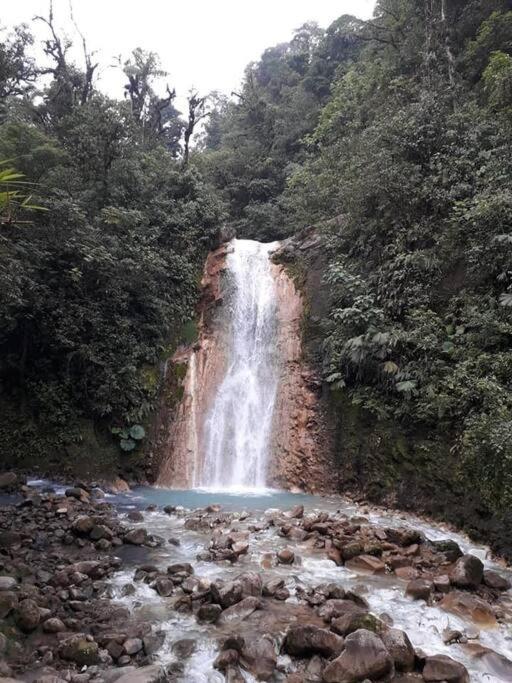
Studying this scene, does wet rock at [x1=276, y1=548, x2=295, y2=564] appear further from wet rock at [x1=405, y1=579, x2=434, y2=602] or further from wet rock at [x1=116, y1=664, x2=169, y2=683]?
wet rock at [x1=116, y1=664, x2=169, y2=683]

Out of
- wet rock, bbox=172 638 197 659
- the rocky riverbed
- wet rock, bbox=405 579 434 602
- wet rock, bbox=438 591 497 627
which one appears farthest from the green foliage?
wet rock, bbox=438 591 497 627

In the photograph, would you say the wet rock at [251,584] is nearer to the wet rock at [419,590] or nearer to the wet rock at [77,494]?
the wet rock at [419,590]

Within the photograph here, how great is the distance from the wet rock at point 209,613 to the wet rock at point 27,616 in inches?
61.7

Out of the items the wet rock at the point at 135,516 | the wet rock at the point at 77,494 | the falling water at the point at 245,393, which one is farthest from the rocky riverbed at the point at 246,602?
the falling water at the point at 245,393

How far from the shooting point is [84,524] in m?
7.27

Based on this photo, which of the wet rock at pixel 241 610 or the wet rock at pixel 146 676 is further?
the wet rock at pixel 241 610

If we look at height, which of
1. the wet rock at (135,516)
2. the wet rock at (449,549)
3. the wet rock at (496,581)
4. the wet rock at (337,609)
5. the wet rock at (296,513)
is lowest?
the wet rock at (135,516)

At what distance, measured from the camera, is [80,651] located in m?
4.14

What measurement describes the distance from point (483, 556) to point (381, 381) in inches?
163

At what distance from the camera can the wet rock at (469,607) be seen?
4.94m

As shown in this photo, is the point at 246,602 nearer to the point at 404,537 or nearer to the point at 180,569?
the point at 180,569

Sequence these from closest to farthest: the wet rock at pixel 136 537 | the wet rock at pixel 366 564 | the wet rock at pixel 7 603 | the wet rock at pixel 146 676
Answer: the wet rock at pixel 146 676
the wet rock at pixel 7 603
the wet rock at pixel 366 564
the wet rock at pixel 136 537

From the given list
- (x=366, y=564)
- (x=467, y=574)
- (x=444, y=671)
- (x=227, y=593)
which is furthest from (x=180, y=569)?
(x=467, y=574)

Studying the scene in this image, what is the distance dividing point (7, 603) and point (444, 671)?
4061 millimetres
